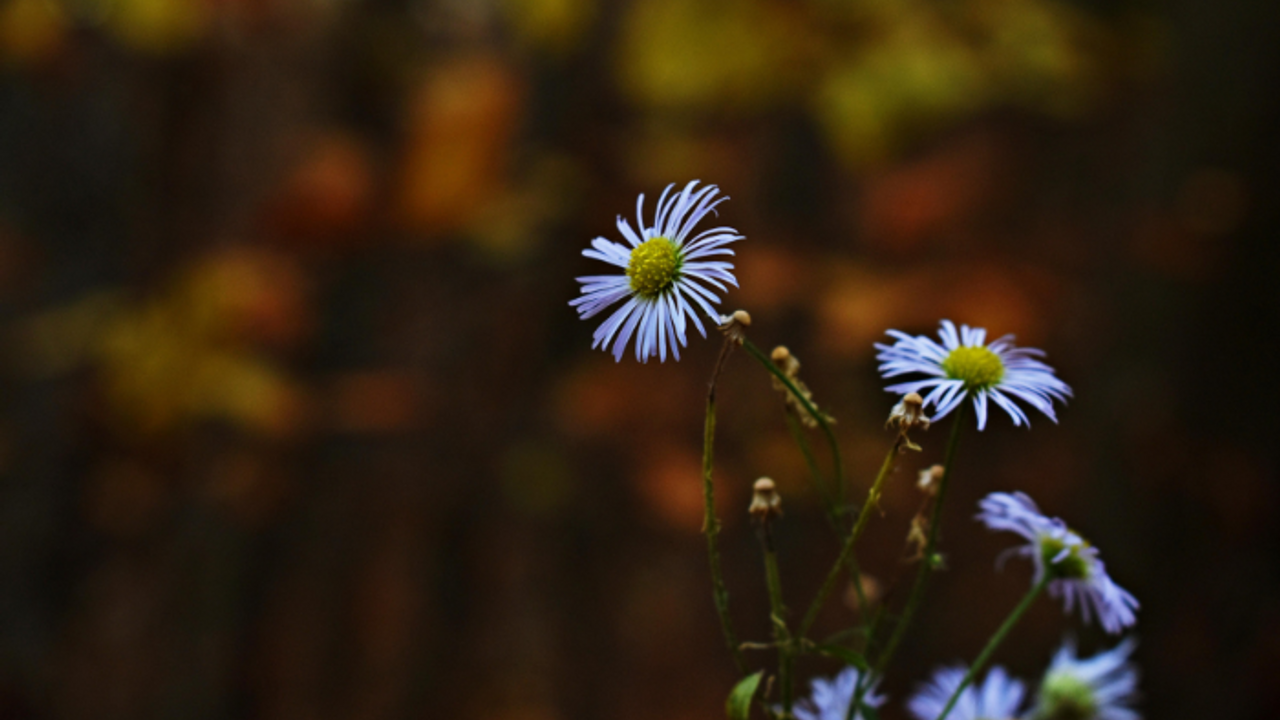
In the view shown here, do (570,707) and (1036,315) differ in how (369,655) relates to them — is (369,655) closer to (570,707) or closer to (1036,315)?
(570,707)

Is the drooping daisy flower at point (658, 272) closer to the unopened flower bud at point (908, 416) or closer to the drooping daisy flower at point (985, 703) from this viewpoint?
the unopened flower bud at point (908, 416)

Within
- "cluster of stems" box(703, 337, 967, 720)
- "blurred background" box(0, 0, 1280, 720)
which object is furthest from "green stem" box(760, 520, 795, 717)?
"blurred background" box(0, 0, 1280, 720)

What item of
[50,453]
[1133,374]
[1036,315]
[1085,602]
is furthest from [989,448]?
[50,453]

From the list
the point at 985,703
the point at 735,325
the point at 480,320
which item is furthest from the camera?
the point at 480,320

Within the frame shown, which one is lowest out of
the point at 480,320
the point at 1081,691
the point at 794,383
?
the point at 1081,691

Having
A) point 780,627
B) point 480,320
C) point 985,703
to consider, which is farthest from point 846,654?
point 480,320

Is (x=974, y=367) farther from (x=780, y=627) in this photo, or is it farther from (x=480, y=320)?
(x=480, y=320)

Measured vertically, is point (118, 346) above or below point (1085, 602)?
above

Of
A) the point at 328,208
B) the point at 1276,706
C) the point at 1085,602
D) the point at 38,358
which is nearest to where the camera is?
the point at 1085,602
